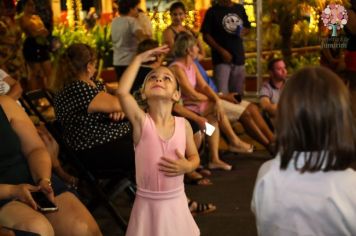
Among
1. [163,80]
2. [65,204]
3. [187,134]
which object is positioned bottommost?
[65,204]

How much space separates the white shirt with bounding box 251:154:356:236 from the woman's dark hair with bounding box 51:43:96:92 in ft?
8.53

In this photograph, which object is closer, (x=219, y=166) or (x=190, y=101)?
(x=190, y=101)

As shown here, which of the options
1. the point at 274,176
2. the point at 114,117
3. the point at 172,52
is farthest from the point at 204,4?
the point at 274,176

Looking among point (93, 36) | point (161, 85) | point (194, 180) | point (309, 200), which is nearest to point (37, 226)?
point (161, 85)

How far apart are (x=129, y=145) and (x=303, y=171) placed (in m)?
2.49

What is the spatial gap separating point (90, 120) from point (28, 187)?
53.9 inches

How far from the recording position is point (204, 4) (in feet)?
31.1

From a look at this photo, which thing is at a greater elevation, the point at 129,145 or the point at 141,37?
the point at 141,37

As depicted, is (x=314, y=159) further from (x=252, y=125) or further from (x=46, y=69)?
(x=46, y=69)

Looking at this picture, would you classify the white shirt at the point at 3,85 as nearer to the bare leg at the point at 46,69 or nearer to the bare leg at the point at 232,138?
the bare leg at the point at 232,138

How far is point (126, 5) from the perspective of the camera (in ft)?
23.4

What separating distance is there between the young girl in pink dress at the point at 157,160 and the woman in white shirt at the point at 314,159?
1.18 meters

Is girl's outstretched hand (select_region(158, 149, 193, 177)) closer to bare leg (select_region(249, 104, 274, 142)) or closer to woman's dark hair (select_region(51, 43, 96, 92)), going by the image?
woman's dark hair (select_region(51, 43, 96, 92))

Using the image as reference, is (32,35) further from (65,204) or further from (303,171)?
(303,171)
